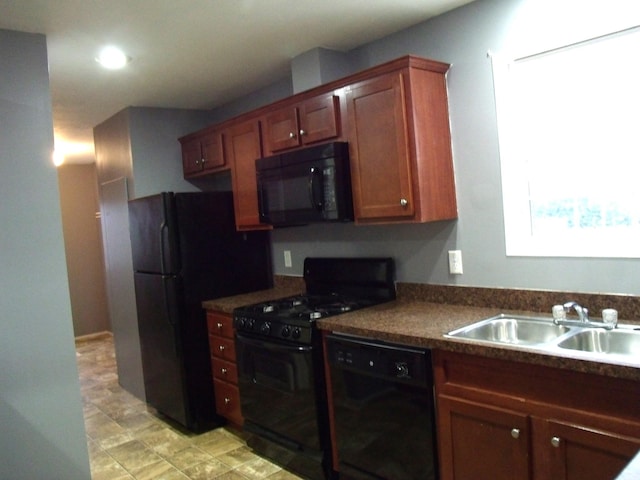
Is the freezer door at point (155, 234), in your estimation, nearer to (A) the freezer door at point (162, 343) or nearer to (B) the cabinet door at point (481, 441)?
(A) the freezer door at point (162, 343)

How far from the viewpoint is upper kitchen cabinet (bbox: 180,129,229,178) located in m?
3.88

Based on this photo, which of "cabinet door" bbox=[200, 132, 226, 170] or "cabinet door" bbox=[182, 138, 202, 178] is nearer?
"cabinet door" bbox=[200, 132, 226, 170]

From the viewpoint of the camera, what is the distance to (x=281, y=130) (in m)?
3.26

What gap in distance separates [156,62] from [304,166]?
1.11m

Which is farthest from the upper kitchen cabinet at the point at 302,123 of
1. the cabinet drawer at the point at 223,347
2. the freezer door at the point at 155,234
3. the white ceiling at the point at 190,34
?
the cabinet drawer at the point at 223,347

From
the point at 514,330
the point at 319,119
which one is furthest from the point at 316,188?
the point at 514,330

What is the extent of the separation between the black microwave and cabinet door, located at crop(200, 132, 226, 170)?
58 centimetres

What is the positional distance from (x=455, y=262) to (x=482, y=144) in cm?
62

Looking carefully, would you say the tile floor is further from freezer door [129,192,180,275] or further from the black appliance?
freezer door [129,192,180,275]

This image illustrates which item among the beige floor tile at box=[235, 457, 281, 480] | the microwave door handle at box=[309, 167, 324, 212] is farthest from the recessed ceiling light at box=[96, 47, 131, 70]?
the beige floor tile at box=[235, 457, 281, 480]

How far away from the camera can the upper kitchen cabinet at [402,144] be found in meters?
2.56

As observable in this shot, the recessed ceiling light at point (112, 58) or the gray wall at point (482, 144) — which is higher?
the recessed ceiling light at point (112, 58)

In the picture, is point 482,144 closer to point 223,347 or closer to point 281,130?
point 281,130

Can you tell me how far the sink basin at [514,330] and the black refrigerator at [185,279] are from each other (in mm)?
1960
